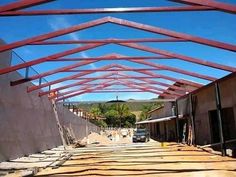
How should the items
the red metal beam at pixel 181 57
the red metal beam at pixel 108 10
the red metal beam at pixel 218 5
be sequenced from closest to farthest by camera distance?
the red metal beam at pixel 218 5, the red metal beam at pixel 108 10, the red metal beam at pixel 181 57

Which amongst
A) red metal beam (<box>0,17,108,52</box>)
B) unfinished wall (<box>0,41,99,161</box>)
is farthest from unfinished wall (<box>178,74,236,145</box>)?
unfinished wall (<box>0,41,99,161</box>)

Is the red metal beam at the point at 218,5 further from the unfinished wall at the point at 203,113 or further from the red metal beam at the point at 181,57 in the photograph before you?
the unfinished wall at the point at 203,113

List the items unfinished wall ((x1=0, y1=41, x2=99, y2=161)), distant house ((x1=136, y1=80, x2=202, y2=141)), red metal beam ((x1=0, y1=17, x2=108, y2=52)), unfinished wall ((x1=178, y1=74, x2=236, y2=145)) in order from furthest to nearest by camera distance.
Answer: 1. distant house ((x1=136, y1=80, x2=202, y2=141))
2. unfinished wall ((x1=178, y1=74, x2=236, y2=145))
3. unfinished wall ((x1=0, y1=41, x2=99, y2=161))
4. red metal beam ((x1=0, y1=17, x2=108, y2=52))

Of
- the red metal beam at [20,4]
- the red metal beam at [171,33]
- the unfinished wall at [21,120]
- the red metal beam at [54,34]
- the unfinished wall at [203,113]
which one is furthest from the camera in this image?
the unfinished wall at [203,113]

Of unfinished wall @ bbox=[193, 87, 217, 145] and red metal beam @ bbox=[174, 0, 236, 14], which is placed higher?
red metal beam @ bbox=[174, 0, 236, 14]

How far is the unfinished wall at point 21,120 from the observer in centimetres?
1535

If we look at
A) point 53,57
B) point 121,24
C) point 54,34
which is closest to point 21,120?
point 53,57

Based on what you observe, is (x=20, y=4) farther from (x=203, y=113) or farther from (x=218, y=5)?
(x=203, y=113)

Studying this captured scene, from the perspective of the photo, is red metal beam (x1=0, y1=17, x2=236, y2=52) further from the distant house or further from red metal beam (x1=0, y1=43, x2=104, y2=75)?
the distant house

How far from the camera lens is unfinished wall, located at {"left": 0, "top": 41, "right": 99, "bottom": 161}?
15.4 metres

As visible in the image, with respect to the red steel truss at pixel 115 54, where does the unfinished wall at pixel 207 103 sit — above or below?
below

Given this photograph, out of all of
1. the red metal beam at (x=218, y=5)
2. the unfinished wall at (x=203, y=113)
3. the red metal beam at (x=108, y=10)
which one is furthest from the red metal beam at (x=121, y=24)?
the unfinished wall at (x=203, y=113)

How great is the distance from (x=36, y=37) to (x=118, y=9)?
4.01 m

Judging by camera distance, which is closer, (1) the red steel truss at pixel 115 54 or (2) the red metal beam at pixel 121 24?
(1) the red steel truss at pixel 115 54
